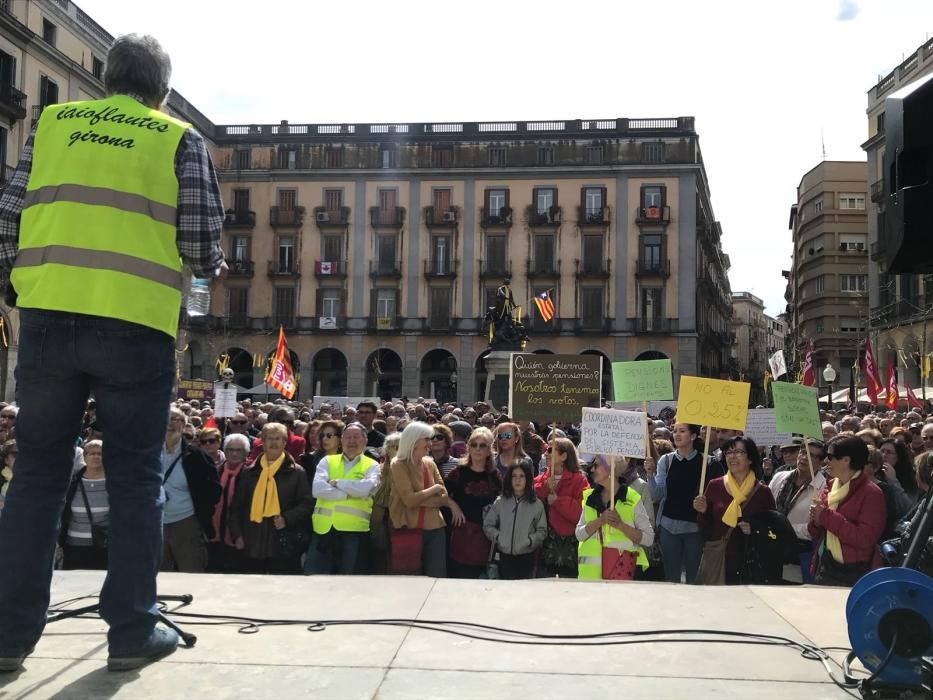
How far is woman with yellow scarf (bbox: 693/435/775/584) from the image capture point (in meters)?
6.46

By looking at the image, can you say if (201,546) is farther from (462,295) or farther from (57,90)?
(462,295)

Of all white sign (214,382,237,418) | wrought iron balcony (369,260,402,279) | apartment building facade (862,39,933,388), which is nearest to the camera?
white sign (214,382,237,418)

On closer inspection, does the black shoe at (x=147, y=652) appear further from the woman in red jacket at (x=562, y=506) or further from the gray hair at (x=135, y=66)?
the woman in red jacket at (x=562, y=506)

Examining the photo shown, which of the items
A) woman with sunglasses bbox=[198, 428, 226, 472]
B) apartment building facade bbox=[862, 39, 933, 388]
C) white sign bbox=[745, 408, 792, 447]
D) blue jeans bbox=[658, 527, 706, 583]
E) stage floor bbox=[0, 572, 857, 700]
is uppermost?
apartment building facade bbox=[862, 39, 933, 388]

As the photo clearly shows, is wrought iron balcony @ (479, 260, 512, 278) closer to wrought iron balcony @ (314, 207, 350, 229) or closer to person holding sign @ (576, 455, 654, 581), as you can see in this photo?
wrought iron balcony @ (314, 207, 350, 229)

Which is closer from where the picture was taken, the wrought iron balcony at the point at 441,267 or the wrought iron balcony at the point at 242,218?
the wrought iron balcony at the point at 441,267

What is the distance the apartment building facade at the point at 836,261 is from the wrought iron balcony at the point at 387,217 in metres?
27.8

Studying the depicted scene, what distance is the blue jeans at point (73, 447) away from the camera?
8.67 ft

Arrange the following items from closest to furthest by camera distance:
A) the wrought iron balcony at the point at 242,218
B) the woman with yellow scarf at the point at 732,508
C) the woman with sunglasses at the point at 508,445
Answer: the woman with yellow scarf at the point at 732,508 < the woman with sunglasses at the point at 508,445 < the wrought iron balcony at the point at 242,218

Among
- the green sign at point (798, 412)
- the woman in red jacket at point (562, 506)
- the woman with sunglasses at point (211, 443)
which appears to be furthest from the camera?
the woman with sunglasses at point (211, 443)

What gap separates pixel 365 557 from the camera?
6.71 metres

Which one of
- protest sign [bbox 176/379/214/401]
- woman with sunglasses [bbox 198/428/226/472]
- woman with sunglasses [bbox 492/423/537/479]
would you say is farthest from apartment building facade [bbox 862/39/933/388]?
woman with sunglasses [bbox 198/428/226/472]

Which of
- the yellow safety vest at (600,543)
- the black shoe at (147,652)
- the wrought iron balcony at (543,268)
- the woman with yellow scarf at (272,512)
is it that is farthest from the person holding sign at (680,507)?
the wrought iron balcony at (543,268)

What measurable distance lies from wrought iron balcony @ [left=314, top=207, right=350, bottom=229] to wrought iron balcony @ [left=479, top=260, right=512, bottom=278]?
8.16 metres
